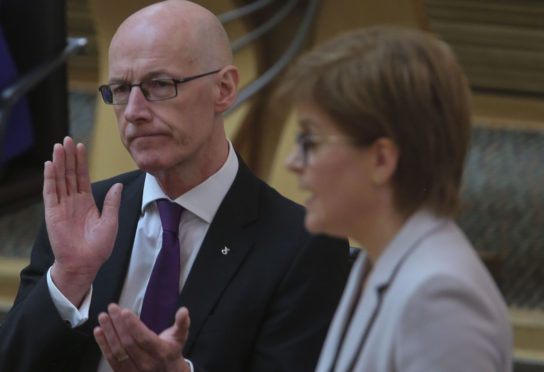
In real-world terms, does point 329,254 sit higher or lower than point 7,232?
higher

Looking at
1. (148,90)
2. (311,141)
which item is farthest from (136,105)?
(311,141)

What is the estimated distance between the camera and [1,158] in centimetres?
352

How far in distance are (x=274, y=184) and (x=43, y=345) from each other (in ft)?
4.71

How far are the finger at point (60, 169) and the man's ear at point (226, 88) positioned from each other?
298mm

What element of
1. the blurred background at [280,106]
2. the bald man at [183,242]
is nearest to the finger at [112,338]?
the bald man at [183,242]

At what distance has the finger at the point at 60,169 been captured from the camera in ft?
5.86

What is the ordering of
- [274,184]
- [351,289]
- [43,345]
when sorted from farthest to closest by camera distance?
[274,184] < [43,345] < [351,289]

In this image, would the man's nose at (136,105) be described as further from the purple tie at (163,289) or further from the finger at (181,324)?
the finger at (181,324)

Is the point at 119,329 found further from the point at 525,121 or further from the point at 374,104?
the point at 525,121

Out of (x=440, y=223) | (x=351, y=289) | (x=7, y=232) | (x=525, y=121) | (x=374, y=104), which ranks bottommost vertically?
(x=7, y=232)

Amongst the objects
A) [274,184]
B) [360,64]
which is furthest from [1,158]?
[360,64]

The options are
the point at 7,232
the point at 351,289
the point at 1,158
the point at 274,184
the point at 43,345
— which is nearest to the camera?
the point at 351,289

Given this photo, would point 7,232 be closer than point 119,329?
No

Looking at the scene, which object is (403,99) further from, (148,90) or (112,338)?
(148,90)
